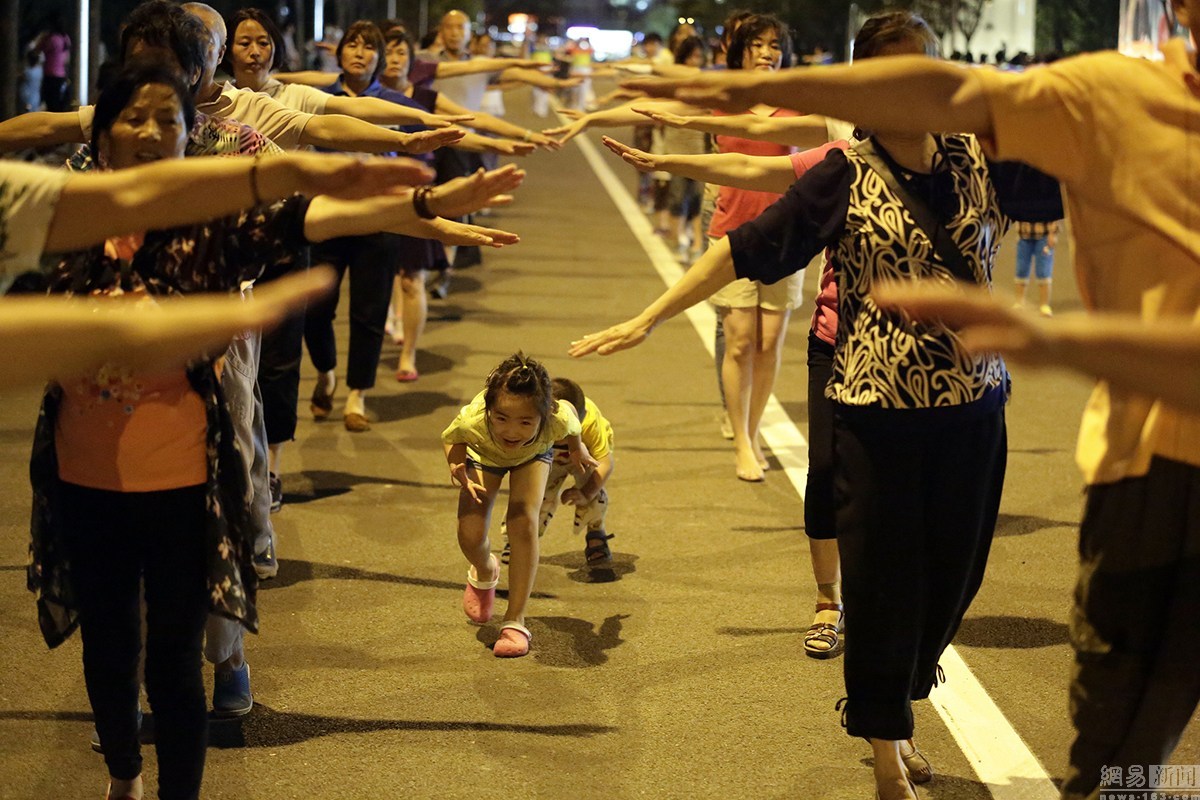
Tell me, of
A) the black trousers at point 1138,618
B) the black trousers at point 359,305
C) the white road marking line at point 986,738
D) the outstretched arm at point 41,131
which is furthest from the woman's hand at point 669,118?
the black trousers at point 359,305

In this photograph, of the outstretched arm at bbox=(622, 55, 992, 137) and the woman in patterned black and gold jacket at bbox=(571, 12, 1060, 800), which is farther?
the woman in patterned black and gold jacket at bbox=(571, 12, 1060, 800)

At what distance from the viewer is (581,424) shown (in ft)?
20.0

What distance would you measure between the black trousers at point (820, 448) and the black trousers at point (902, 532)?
2.93 feet

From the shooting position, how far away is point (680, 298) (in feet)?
14.2

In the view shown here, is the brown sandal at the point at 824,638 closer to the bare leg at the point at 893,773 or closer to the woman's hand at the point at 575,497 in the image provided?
the woman's hand at the point at 575,497

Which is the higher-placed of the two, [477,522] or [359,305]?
[359,305]

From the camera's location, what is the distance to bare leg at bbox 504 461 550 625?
18.4 ft

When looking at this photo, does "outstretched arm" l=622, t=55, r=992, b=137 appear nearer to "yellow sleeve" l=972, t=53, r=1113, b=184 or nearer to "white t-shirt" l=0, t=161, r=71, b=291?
"yellow sleeve" l=972, t=53, r=1113, b=184

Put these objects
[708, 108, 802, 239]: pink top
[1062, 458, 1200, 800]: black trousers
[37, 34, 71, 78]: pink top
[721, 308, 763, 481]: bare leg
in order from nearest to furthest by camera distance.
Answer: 1. [1062, 458, 1200, 800]: black trousers
2. [708, 108, 802, 239]: pink top
3. [721, 308, 763, 481]: bare leg
4. [37, 34, 71, 78]: pink top

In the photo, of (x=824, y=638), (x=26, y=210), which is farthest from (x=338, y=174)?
(x=824, y=638)

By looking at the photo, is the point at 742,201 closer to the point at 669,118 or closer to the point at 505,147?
the point at 669,118

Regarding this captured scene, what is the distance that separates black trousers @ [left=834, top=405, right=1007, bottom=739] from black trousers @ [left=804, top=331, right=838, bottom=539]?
893 mm

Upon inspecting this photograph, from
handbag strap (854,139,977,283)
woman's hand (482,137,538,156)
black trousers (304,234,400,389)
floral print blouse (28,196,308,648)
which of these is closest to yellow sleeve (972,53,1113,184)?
handbag strap (854,139,977,283)

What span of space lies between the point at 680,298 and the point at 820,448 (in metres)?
1.08
